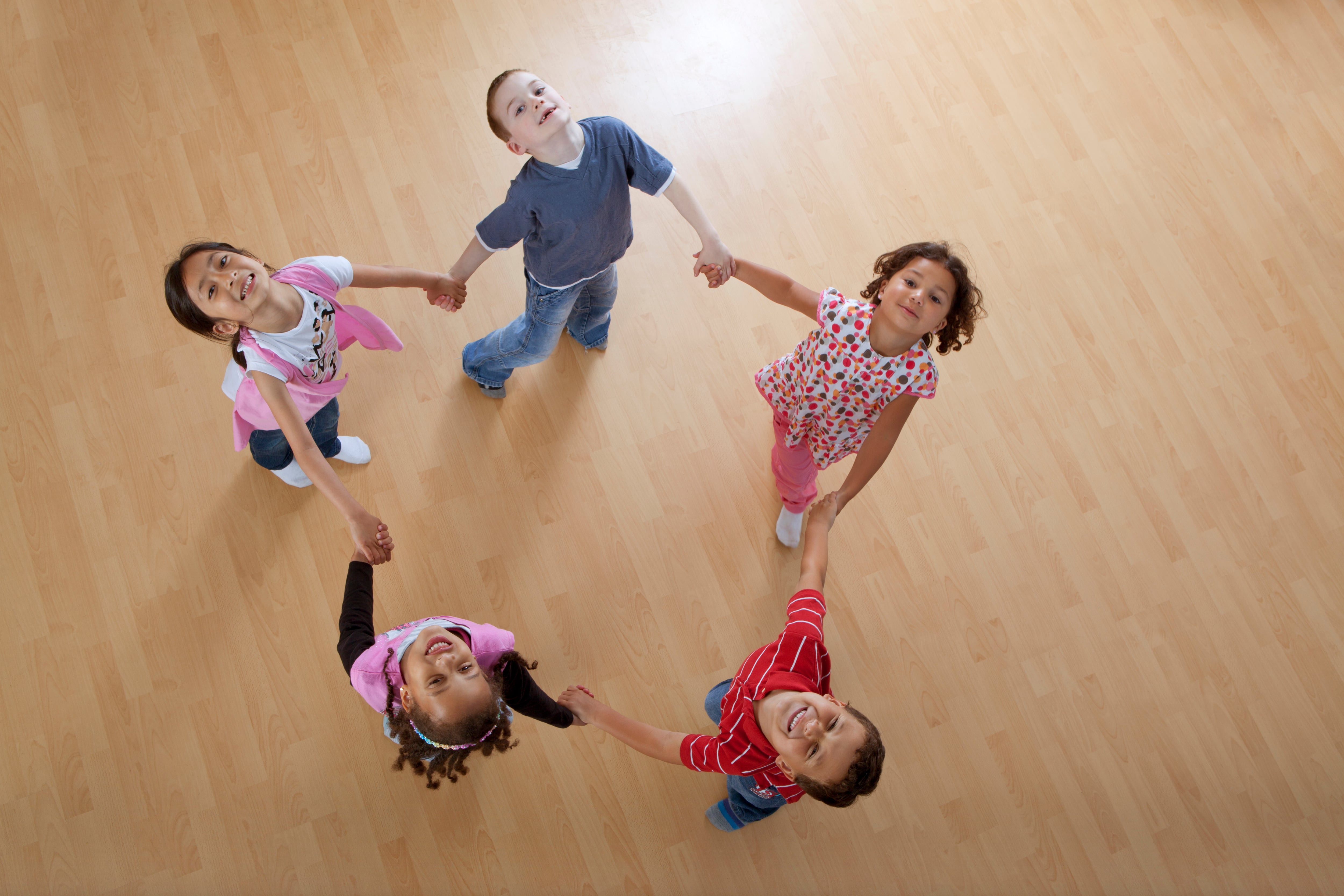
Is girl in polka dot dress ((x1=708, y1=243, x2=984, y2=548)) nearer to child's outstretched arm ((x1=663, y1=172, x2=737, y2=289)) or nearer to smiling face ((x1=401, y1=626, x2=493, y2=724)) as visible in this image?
child's outstretched arm ((x1=663, y1=172, x2=737, y2=289))

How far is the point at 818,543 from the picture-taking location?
1.50 m

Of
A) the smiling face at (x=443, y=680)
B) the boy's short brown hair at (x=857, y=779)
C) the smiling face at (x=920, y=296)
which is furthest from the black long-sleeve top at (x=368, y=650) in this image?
the smiling face at (x=920, y=296)

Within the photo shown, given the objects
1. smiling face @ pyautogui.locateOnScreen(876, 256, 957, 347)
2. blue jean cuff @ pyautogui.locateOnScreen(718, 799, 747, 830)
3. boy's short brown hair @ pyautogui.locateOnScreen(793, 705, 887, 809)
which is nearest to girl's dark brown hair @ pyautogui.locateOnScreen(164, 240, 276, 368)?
smiling face @ pyautogui.locateOnScreen(876, 256, 957, 347)

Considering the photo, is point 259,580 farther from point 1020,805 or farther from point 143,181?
point 1020,805

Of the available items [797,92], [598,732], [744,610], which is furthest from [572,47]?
[598,732]

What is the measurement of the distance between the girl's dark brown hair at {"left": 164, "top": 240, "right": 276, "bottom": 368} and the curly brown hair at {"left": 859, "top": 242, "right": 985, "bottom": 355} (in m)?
1.17

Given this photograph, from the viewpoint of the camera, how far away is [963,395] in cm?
223

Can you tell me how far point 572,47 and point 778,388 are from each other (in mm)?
1386

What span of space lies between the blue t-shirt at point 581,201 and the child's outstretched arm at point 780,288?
0.26 metres

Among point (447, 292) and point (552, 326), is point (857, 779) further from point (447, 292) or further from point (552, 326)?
point (447, 292)

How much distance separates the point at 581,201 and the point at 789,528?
0.99 meters

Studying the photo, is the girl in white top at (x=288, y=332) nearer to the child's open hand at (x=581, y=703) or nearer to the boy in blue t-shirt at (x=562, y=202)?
the boy in blue t-shirt at (x=562, y=202)

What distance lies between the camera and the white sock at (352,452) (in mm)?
1983

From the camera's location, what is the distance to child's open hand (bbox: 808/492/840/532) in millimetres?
1538
